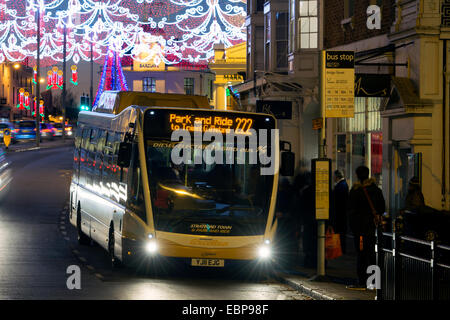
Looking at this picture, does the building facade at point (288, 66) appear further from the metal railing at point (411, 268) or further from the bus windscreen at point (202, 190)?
the metal railing at point (411, 268)

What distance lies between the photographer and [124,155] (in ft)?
49.6

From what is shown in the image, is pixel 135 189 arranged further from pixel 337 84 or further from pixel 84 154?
pixel 84 154

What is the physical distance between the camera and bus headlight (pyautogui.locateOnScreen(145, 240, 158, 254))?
48.6ft

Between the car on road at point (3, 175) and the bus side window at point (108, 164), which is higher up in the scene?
the bus side window at point (108, 164)

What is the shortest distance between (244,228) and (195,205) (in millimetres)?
918

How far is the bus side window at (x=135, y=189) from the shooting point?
1498cm

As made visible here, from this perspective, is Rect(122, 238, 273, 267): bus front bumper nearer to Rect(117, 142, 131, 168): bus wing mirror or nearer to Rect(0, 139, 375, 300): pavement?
Rect(0, 139, 375, 300): pavement

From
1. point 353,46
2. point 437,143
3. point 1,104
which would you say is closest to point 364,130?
point 353,46

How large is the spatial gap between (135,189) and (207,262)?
5.69 ft

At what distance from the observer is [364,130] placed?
2378 centimetres

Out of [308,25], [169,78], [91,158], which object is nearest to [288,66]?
[308,25]

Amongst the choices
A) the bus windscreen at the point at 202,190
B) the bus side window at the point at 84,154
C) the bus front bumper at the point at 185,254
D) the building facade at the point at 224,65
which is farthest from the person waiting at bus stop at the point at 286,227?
the building facade at the point at 224,65

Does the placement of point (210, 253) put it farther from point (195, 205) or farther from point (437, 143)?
point (437, 143)

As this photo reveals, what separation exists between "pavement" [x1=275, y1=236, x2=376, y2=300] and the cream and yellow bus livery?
0.73 metres
